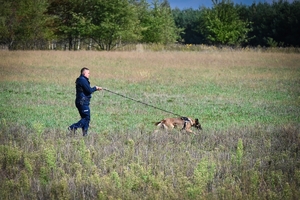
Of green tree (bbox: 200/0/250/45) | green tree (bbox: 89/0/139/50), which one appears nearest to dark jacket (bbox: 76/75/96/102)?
green tree (bbox: 89/0/139/50)

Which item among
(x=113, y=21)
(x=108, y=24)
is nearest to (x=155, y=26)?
(x=113, y=21)

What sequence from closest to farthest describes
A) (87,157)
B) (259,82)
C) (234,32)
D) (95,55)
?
(87,157) < (259,82) < (95,55) < (234,32)

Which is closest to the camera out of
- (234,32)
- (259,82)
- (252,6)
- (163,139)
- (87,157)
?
(87,157)

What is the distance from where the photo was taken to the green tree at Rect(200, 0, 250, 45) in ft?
209

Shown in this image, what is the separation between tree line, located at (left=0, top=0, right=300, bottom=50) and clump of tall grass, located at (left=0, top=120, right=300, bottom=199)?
140 feet

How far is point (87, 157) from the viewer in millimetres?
9406

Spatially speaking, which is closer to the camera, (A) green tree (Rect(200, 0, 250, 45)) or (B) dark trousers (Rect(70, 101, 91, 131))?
(B) dark trousers (Rect(70, 101, 91, 131))

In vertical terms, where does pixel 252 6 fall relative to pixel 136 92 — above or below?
above

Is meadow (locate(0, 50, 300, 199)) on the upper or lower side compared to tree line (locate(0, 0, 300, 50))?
lower

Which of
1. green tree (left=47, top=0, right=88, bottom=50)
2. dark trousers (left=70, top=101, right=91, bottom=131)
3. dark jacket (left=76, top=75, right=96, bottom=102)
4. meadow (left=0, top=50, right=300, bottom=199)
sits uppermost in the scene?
green tree (left=47, top=0, right=88, bottom=50)

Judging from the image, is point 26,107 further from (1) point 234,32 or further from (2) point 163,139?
(1) point 234,32

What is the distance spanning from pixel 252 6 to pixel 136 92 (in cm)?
7770

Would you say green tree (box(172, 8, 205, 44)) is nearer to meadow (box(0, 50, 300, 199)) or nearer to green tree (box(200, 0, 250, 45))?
green tree (box(200, 0, 250, 45))

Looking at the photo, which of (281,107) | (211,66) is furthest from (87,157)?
(211,66)
